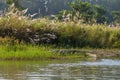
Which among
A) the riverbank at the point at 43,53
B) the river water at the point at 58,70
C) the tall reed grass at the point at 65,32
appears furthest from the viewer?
the tall reed grass at the point at 65,32

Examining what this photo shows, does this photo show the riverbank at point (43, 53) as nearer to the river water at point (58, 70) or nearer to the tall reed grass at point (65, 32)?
the river water at point (58, 70)

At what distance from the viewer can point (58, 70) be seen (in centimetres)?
1329

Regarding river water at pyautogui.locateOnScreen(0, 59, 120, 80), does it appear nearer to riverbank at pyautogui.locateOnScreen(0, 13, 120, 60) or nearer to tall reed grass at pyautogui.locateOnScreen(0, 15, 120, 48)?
riverbank at pyautogui.locateOnScreen(0, 13, 120, 60)

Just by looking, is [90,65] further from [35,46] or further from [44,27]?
[44,27]

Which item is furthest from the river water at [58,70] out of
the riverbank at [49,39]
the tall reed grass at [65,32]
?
the tall reed grass at [65,32]

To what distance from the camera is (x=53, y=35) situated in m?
20.3

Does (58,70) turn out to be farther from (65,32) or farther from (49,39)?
(65,32)

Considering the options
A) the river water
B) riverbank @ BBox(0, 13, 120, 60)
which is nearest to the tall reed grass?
riverbank @ BBox(0, 13, 120, 60)

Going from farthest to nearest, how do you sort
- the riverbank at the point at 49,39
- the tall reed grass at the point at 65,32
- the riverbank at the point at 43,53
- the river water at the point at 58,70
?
the tall reed grass at the point at 65,32, the riverbank at the point at 49,39, the riverbank at the point at 43,53, the river water at the point at 58,70

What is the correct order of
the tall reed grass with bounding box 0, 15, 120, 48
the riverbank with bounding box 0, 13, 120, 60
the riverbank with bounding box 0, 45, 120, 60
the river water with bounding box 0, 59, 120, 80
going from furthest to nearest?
the tall reed grass with bounding box 0, 15, 120, 48 < the riverbank with bounding box 0, 13, 120, 60 < the riverbank with bounding box 0, 45, 120, 60 < the river water with bounding box 0, 59, 120, 80

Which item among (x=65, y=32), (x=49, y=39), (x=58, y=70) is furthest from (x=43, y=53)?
(x=65, y=32)

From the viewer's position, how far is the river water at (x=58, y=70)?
11789 millimetres

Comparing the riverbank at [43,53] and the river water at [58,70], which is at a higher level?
the river water at [58,70]

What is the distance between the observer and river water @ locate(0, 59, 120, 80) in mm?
11789
